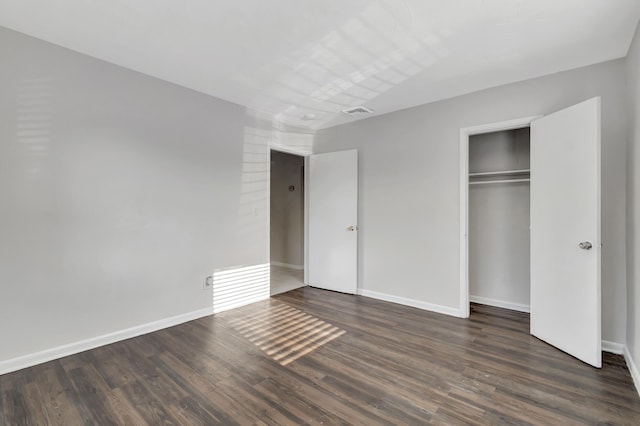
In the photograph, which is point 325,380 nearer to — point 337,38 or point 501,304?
point 337,38

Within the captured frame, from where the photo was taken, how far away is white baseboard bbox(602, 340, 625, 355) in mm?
2590

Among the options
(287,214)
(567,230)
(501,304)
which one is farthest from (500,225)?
(287,214)

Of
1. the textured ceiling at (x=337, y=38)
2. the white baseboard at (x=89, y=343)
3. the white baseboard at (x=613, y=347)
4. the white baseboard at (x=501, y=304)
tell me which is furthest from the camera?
the white baseboard at (x=501, y=304)

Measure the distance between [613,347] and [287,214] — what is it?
516cm

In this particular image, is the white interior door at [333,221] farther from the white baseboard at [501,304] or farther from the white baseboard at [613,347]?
the white baseboard at [613,347]

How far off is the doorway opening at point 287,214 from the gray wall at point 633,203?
15.0 feet

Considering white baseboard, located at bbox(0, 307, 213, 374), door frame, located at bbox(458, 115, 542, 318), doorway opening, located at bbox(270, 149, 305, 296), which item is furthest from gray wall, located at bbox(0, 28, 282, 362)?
door frame, located at bbox(458, 115, 542, 318)

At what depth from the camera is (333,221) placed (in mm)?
4598

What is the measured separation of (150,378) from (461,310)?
3072mm

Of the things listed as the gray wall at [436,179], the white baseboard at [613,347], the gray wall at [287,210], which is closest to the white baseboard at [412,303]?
the gray wall at [436,179]

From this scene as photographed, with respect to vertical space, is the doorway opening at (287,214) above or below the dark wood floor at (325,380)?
above

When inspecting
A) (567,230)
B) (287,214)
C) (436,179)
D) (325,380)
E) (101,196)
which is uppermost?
(436,179)

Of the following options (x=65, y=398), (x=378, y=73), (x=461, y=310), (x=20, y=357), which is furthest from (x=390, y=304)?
(x=20, y=357)

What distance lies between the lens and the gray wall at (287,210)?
6293 millimetres
